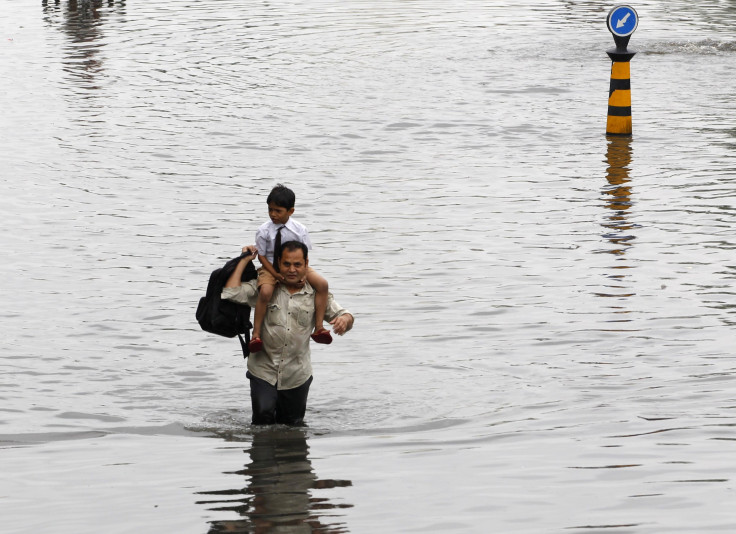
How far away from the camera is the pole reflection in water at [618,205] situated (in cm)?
1108

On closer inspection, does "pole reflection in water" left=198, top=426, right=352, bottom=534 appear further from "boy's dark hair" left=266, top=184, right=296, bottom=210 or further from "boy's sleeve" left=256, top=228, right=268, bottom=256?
"boy's dark hair" left=266, top=184, right=296, bottom=210

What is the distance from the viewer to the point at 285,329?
288 inches

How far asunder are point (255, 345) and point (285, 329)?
21cm

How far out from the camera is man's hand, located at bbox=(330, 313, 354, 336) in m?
7.16

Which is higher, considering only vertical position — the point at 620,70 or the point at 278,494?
the point at 620,70

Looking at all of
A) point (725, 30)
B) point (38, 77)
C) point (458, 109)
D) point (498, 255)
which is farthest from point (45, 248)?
point (725, 30)

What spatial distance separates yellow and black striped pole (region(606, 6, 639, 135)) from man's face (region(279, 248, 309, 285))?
9.69 m

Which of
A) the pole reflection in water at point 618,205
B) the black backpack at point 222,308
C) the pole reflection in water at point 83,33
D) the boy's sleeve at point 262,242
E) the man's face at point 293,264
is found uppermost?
the boy's sleeve at point 262,242

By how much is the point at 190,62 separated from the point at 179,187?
9.98 metres

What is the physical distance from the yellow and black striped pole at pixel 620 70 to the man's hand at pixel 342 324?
961 centimetres

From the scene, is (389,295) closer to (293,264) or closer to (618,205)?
(293,264)

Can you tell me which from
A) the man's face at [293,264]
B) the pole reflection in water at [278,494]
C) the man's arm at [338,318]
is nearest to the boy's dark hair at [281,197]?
the man's face at [293,264]

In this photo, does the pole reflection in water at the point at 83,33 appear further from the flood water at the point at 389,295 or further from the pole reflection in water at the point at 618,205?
the pole reflection in water at the point at 618,205

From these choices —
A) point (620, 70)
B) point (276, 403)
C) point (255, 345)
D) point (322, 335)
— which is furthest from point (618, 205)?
point (255, 345)
